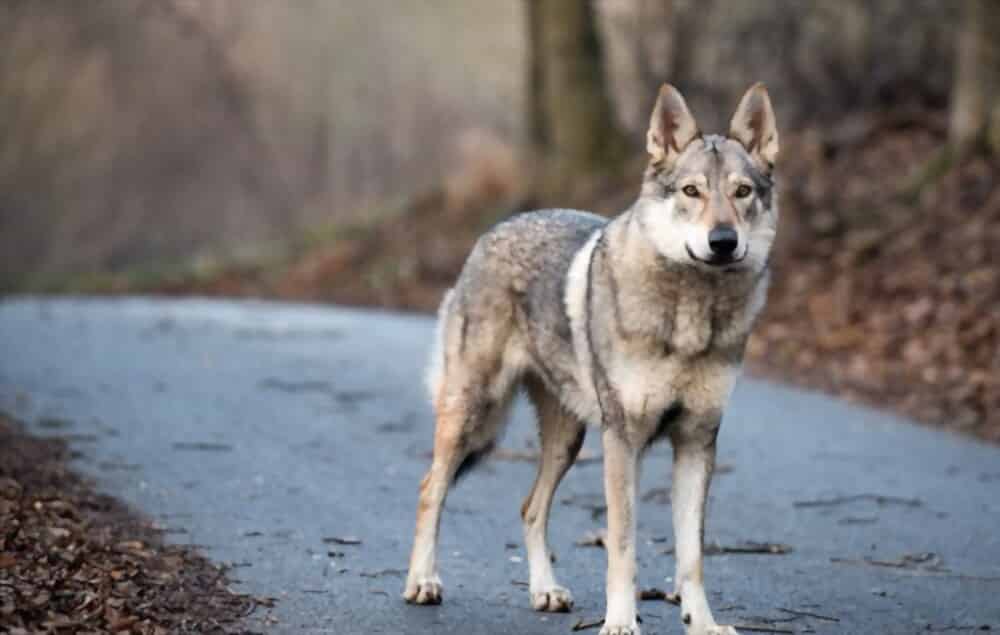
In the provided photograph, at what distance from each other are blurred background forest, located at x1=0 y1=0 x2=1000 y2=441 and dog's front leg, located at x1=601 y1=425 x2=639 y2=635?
190 inches

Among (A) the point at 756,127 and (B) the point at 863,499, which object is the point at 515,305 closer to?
(A) the point at 756,127

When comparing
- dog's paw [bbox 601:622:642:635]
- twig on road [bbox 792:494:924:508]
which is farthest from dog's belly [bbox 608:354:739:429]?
twig on road [bbox 792:494:924:508]

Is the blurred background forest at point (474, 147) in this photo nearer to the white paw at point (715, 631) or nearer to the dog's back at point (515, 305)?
the dog's back at point (515, 305)

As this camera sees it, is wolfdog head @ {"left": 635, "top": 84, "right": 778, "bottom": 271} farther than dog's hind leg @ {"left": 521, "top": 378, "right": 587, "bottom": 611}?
No

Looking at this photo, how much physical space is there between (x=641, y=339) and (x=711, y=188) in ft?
2.02

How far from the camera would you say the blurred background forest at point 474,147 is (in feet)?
44.4

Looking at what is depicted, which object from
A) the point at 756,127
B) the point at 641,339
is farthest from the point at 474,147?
the point at 641,339

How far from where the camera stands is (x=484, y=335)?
6.30 metres

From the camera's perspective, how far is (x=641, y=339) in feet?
18.2

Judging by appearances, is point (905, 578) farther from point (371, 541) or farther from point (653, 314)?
point (371, 541)

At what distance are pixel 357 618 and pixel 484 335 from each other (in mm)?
1335

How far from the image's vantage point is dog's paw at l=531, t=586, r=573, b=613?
19.2 feet

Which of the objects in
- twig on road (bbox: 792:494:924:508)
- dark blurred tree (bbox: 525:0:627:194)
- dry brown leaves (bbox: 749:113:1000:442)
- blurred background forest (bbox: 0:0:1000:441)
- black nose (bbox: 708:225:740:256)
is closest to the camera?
black nose (bbox: 708:225:740:256)

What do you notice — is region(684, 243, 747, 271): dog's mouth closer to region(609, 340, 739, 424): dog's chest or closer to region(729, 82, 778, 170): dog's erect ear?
region(609, 340, 739, 424): dog's chest
